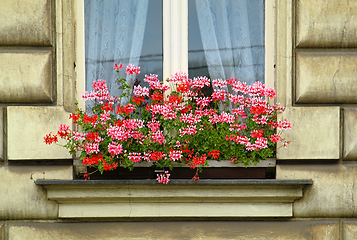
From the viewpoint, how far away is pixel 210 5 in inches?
120

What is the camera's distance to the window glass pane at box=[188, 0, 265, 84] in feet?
9.98

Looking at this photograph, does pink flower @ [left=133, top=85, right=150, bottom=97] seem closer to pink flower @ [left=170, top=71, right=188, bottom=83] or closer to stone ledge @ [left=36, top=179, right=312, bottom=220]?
pink flower @ [left=170, top=71, right=188, bottom=83]

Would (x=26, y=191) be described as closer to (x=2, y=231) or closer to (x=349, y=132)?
(x=2, y=231)

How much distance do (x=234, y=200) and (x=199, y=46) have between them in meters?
1.48

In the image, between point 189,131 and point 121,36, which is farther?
point 121,36

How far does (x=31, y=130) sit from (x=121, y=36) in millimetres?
1194

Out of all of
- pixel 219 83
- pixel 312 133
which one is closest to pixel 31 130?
pixel 219 83

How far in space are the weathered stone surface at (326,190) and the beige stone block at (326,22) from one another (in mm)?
1131

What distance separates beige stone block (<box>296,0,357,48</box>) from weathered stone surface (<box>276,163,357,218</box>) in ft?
3.71

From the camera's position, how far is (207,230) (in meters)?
2.84

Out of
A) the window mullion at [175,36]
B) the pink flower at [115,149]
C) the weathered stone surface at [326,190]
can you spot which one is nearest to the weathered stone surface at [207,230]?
the weathered stone surface at [326,190]

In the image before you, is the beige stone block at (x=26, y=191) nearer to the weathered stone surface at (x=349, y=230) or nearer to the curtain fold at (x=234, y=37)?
the curtain fold at (x=234, y=37)

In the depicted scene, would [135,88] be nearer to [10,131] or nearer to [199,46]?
[199,46]

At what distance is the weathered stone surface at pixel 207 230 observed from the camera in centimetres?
283
